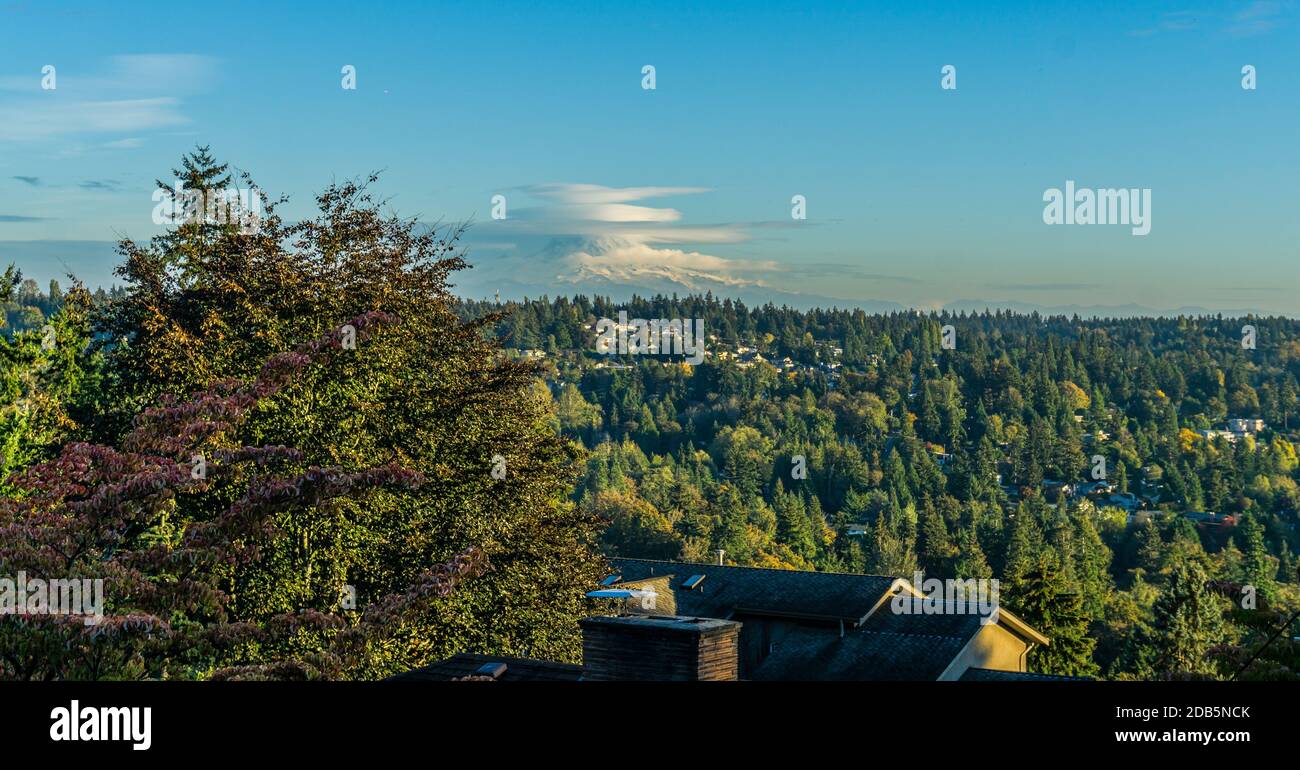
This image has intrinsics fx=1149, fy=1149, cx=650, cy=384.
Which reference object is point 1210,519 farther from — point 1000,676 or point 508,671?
point 508,671

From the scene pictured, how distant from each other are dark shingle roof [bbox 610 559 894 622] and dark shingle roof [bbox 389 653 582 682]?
56.3 feet

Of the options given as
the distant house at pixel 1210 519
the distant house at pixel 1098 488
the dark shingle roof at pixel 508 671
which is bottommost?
the distant house at pixel 1210 519

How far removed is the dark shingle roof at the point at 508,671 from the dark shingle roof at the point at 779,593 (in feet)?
56.3

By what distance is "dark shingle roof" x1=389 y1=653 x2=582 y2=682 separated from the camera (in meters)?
16.1

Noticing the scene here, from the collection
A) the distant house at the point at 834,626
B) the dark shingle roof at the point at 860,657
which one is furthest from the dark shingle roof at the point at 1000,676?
the dark shingle roof at the point at 860,657

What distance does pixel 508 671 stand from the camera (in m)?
16.5

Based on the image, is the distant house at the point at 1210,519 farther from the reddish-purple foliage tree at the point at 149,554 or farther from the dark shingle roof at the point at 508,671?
the reddish-purple foliage tree at the point at 149,554

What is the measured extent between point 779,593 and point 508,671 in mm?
20966

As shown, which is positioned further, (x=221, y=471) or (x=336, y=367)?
(x=336, y=367)

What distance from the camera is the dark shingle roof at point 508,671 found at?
52.9ft

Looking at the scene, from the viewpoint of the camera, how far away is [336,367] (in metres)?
A: 25.9
